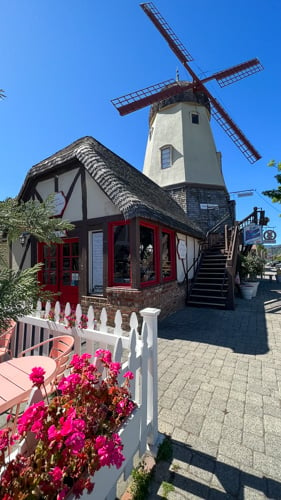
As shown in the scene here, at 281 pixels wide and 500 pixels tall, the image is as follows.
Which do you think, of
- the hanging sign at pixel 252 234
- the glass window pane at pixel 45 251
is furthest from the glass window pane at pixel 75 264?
the hanging sign at pixel 252 234

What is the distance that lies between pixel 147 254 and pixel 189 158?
34.7ft

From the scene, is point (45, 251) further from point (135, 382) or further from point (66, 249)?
point (135, 382)

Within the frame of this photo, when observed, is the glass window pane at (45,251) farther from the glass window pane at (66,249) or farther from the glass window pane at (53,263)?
the glass window pane at (66,249)

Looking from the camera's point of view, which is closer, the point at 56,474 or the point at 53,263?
the point at 56,474

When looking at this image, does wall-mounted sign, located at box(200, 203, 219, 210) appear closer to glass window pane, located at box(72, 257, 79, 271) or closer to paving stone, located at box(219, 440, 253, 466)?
glass window pane, located at box(72, 257, 79, 271)

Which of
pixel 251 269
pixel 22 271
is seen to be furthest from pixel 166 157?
pixel 22 271

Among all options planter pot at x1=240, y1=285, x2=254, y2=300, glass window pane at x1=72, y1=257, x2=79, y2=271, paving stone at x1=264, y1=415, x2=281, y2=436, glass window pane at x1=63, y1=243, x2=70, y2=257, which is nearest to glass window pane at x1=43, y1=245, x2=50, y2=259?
glass window pane at x1=63, y1=243, x2=70, y2=257

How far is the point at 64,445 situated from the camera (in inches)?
38.2

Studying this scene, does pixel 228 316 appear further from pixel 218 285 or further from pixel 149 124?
pixel 149 124

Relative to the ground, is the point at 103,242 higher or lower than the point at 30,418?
higher

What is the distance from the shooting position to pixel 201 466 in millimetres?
1790

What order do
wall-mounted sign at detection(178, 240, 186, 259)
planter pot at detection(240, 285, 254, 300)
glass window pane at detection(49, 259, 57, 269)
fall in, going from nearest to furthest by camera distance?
glass window pane at detection(49, 259, 57, 269)
wall-mounted sign at detection(178, 240, 186, 259)
planter pot at detection(240, 285, 254, 300)

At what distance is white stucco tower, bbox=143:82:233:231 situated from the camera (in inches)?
551

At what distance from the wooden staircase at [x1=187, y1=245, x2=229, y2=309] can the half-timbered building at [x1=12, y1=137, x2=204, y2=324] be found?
85 centimetres
